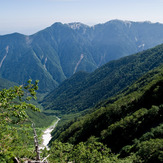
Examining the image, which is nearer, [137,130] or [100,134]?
[137,130]

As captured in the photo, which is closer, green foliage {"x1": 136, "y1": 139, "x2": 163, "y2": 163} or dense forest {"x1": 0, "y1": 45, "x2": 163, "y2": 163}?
dense forest {"x1": 0, "y1": 45, "x2": 163, "y2": 163}

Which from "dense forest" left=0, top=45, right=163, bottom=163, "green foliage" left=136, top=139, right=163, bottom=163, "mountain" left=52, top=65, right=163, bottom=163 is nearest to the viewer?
"dense forest" left=0, top=45, right=163, bottom=163

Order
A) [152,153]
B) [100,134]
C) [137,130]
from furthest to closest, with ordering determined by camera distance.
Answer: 1. [100,134]
2. [137,130]
3. [152,153]

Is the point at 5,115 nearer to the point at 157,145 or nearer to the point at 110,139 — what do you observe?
the point at 157,145

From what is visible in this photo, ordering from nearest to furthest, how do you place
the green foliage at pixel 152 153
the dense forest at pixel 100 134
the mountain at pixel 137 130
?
the dense forest at pixel 100 134 → the green foliage at pixel 152 153 → the mountain at pixel 137 130

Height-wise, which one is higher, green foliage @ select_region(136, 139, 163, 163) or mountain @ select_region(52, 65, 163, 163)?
green foliage @ select_region(136, 139, 163, 163)

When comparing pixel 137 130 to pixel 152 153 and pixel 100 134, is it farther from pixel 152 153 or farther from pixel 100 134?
pixel 152 153

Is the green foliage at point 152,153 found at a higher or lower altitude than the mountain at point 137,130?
higher

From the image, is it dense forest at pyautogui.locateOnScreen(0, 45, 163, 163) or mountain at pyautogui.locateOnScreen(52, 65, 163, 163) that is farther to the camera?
mountain at pyautogui.locateOnScreen(52, 65, 163, 163)

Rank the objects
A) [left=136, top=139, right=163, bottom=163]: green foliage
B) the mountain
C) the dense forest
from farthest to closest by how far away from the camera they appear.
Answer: the mountain < [left=136, top=139, right=163, bottom=163]: green foliage < the dense forest

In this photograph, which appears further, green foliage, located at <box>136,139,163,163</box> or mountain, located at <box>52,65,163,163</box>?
mountain, located at <box>52,65,163,163</box>

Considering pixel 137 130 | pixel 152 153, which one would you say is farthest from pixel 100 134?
pixel 152 153

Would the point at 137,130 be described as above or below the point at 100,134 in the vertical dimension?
above

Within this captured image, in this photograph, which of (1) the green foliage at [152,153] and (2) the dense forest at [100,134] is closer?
(2) the dense forest at [100,134]
